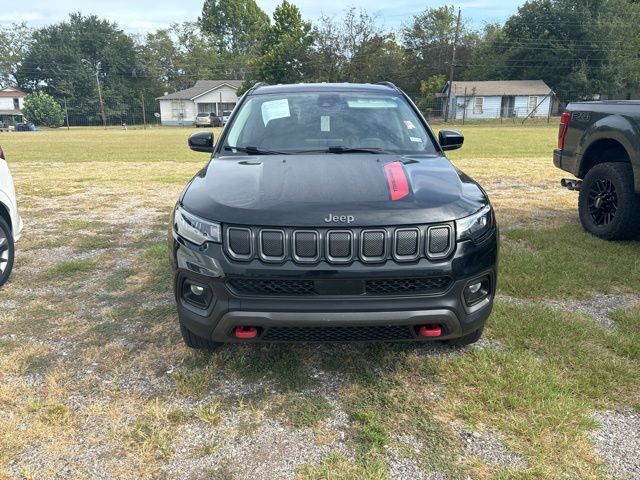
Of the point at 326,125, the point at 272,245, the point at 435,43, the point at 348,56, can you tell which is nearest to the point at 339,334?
the point at 272,245

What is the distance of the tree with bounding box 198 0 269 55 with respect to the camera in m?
96.3

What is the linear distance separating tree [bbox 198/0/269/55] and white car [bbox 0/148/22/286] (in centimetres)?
9829

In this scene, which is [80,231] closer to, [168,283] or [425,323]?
Answer: [168,283]

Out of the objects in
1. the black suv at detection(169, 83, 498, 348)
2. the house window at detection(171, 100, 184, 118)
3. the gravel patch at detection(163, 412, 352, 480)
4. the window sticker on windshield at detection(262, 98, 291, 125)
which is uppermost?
the house window at detection(171, 100, 184, 118)

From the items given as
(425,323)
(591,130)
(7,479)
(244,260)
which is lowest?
(7,479)

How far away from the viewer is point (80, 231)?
20.9 feet

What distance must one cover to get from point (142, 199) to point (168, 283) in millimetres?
4592

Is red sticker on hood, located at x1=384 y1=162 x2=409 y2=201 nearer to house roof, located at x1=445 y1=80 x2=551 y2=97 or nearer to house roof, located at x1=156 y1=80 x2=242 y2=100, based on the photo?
house roof, located at x1=445 y1=80 x2=551 y2=97

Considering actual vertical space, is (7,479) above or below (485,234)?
below

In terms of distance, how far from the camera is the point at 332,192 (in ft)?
8.82

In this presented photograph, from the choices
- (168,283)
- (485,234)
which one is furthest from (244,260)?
(168,283)

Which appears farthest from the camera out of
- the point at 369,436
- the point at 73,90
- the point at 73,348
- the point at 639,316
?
the point at 73,90

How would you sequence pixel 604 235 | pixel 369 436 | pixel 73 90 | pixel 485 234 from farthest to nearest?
1. pixel 73 90
2. pixel 604 235
3. pixel 485 234
4. pixel 369 436

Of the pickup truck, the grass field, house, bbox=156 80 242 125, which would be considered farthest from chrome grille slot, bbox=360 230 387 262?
house, bbox=156 80 242 125
